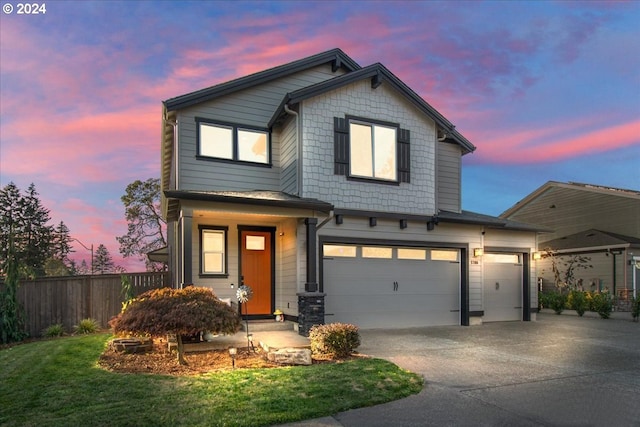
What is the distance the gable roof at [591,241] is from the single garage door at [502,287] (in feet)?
22.2

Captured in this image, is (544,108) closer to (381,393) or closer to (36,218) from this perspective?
(381,393)

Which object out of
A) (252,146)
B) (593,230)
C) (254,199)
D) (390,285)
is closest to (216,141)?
(252,146)

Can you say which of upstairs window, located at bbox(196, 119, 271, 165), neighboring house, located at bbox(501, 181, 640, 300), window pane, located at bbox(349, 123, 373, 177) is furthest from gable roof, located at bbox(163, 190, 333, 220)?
neighboring house, located at bbox(501, 181, 640, 300)

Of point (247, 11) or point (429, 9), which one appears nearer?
point (247, 11)

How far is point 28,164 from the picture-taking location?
18328 mm

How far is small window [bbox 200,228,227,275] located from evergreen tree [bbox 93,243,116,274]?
60278 mm

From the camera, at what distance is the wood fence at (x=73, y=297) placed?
11.5 meters

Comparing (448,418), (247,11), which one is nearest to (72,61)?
(247,11)

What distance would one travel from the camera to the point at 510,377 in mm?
6758

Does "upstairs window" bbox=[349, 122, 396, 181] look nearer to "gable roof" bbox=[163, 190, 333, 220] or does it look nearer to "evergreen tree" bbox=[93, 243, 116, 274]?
"gable roof" bbox=[163, 190, 333, 220]

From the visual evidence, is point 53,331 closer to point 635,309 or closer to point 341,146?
point 341,146

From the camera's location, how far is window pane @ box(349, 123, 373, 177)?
39.8ft

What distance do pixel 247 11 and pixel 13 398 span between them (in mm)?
10741

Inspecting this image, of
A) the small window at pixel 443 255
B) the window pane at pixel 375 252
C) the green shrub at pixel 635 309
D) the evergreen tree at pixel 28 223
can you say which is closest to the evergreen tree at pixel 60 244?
the evergreen tree at pixel 28 223
